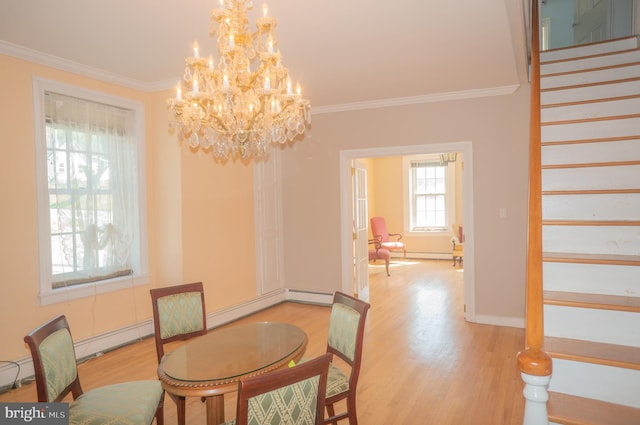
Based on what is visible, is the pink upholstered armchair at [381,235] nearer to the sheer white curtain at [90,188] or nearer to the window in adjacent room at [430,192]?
the window in adjacent room at [430,192]

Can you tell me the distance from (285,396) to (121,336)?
3.41m

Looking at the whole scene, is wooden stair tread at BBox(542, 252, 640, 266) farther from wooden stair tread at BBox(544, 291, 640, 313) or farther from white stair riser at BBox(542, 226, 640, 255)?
wooden stair tread at BBox(544, 291, 640, 313)

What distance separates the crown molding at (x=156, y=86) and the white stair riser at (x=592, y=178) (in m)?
1.89

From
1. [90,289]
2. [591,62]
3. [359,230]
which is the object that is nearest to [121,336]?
[90,289]

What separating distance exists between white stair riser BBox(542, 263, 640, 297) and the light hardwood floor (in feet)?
3.14

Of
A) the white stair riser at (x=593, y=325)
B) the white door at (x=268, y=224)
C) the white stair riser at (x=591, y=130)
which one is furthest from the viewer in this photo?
the white door at (x=268, y=224)

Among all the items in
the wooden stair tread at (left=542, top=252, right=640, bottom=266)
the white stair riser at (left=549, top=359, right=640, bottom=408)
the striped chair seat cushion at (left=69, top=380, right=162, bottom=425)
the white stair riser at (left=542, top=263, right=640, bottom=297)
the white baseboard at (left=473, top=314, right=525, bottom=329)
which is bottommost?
the white baseboard at (left=473, top=314, right=525, bottom=329)

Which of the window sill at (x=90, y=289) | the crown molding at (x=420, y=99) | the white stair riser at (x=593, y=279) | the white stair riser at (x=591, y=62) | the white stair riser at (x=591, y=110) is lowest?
the window sill at (x=90, y=289)

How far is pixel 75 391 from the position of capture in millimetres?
2160

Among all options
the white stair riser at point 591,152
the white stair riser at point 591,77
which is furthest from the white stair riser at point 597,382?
the white stair riser at point 591,77

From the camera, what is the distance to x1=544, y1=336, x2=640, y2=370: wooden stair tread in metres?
1.98

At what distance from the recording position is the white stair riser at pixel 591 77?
3.66 m

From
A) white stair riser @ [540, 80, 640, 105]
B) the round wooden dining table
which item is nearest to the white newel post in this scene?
the round wooden dining table

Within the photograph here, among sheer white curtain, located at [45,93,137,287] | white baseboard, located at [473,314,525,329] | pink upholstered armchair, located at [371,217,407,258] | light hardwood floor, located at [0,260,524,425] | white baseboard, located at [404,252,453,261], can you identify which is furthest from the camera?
white baseboard, located at [404,252,453,261]
